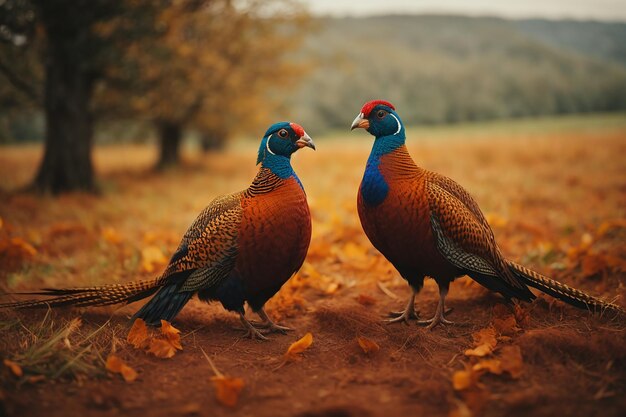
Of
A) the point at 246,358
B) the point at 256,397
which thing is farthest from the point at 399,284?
the point at 256,397

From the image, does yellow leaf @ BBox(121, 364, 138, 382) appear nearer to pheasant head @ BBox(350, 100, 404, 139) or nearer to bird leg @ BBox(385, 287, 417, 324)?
bird leg @ BBox(385, 287, 417, 324)

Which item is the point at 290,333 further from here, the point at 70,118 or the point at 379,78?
the point at 379,78

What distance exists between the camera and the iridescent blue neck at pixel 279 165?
3.27 metres

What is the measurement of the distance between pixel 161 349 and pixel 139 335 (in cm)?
24

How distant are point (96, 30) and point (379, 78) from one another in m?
13.2

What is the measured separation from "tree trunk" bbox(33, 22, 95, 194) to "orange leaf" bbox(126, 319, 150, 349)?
660cm

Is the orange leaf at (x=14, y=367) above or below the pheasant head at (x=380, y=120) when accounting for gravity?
below

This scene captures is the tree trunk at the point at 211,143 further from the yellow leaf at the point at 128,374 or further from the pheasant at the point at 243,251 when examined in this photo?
the yellow leaf at the point at 128,374

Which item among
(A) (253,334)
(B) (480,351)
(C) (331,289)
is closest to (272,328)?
(A) (253,334)

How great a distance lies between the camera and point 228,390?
241 centimetres

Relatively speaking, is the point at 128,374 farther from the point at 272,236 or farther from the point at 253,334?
the point at 272,236

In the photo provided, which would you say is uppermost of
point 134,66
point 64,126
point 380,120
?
point 134,66

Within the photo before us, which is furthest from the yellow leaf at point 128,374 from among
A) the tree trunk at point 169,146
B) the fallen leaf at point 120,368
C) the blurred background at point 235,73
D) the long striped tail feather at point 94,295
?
the tree trunk at point 169,146

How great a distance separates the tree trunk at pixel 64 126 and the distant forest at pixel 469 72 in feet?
23.6
